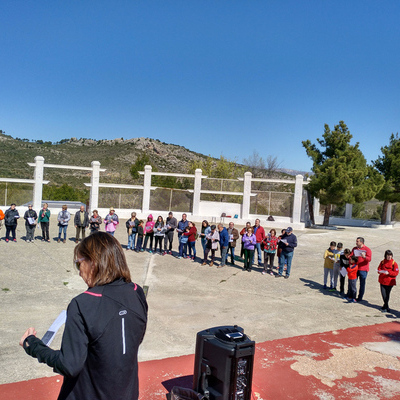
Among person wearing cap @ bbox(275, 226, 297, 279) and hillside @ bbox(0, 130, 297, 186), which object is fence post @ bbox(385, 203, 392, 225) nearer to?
person wearing cap @ bbox(275, 226, 297, 279)

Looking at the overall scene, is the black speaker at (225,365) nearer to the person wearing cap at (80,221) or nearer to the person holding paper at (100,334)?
the person holding paper at (100,334)

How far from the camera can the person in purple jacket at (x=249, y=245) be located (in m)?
13.1

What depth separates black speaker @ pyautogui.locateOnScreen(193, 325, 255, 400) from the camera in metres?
3.64

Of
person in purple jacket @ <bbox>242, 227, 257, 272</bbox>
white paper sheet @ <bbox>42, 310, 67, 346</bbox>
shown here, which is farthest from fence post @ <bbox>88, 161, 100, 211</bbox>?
white paper sheet @ <bbox>42, 310, 67, 346</bbox>

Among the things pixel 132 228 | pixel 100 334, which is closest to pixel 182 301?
pixel 132 228

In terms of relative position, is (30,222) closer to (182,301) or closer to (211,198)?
(182,301)

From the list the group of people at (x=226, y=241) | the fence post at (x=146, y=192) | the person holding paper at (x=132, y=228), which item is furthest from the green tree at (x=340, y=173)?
the person holding paper at (x=132, y=228)

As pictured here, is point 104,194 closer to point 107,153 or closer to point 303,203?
point 303,203

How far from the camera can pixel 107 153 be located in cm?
7238

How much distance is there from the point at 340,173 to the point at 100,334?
24.9 metres

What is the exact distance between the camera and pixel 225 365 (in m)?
3.65

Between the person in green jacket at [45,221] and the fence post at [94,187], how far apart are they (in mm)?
7580

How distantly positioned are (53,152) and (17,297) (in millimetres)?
62586

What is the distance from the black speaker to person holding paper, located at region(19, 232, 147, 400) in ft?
4.87
